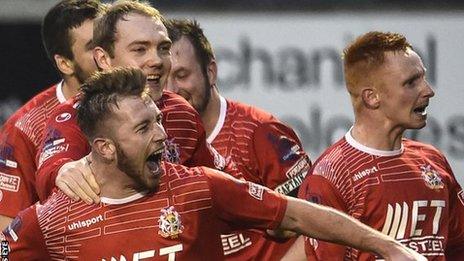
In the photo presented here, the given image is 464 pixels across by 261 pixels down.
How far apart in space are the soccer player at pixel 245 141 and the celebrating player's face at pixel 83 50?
17.0 inches

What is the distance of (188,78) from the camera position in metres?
9.21

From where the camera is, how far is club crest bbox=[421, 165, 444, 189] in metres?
8.27

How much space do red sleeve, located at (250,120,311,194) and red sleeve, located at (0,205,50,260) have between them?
77.1 inches

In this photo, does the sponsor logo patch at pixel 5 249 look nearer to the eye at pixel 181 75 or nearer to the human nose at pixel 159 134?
the human nose at pixel 159 134

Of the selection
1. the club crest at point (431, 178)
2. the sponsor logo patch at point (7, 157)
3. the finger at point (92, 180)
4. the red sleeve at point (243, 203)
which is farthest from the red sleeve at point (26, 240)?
the club crest at point (431, 178)

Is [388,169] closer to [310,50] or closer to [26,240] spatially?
[26,240]

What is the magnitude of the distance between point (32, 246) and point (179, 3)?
5.14 metres

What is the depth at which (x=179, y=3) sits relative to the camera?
12.2 meters

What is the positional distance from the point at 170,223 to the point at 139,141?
336mm

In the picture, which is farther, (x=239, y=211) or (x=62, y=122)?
(x=62, y=122)

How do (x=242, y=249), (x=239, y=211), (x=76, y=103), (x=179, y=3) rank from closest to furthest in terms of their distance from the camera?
(x=239, y=211)
(x=76, y=103)
(x=242, y=249)
(x=179, y=3)

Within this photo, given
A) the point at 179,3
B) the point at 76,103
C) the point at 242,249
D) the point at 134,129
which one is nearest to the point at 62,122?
the point at 76,103

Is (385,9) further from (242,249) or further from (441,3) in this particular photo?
(242,249)

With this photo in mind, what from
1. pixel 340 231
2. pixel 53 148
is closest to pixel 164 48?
pixel 53 148
